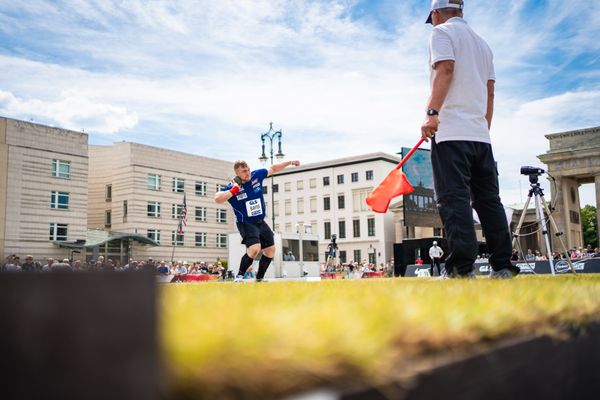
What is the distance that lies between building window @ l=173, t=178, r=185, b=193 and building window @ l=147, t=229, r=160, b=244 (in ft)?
18.6

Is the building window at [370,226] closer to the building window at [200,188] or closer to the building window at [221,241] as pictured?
the building window at [221,241]

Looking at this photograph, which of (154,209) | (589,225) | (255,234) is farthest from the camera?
(589,225)

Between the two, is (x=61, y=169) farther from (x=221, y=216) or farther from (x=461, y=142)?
(x=461, y=142)

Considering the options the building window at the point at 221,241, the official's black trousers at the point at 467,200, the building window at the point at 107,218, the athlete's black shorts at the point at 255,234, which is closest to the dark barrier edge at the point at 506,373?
the official's black trousers at the point at 467,200

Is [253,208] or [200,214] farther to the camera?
[200,214]

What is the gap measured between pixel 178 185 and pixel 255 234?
5453 cm

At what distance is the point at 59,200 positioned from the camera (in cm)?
4781

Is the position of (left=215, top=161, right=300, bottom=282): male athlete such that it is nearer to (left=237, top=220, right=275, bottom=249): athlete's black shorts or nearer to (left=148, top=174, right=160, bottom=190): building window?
(left=237, top=220, right=275, bottom=249): athlete's black shorts

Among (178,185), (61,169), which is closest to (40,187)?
(61,169)

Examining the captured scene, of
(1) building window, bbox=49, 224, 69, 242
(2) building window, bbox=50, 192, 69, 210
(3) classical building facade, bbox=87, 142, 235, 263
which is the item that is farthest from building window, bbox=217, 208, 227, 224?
(1) building window, bbox=49, 224, 69, 242

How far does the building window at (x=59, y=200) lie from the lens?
4728 cm

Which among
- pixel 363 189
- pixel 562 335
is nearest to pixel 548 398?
pixel 562 335

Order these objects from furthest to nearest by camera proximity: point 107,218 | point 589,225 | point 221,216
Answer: point 589,225, point 221,216, point 107,218

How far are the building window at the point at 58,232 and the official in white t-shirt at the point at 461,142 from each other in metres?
48.2
